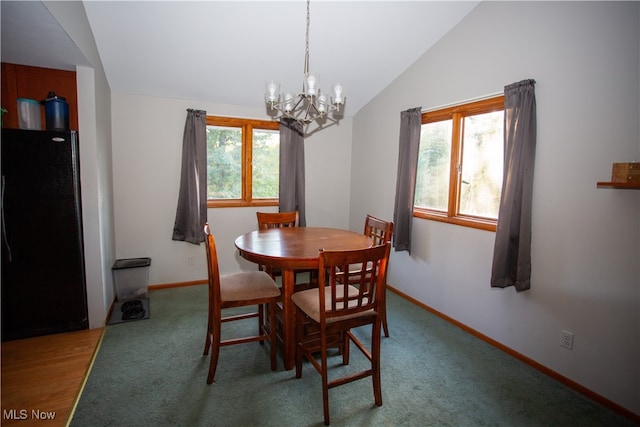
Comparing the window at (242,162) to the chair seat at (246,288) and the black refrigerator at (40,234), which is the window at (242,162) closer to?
the black refrigerator at (40,234)

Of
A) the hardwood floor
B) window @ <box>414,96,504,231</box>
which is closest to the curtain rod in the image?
window @ <box>414,96,504,231</box>

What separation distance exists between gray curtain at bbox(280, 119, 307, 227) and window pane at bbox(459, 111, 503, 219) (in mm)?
1892

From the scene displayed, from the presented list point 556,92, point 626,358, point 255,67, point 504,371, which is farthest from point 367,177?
point 626,358

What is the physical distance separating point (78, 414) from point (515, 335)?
288 centimetres

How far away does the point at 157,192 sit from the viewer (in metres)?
3.64

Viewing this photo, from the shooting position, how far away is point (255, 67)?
130 inches

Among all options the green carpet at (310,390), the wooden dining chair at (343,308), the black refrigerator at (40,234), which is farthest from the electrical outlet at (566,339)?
the black refrigerator at (40,234)

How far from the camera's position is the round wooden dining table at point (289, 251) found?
2.02m

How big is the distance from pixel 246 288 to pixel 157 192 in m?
2.03

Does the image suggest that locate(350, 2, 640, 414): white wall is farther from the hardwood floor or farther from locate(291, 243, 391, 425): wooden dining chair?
the hardwood floor

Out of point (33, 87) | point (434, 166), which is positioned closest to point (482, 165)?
point (434, 166)

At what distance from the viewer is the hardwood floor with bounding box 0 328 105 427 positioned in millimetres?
1804

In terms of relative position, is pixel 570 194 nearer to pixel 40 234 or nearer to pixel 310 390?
pixel 310 390

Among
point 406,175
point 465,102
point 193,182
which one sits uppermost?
point 465,102
